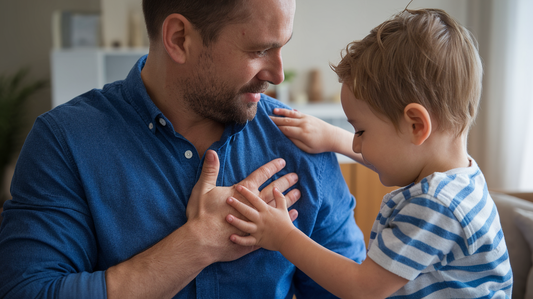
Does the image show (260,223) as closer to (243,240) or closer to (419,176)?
(243,240)

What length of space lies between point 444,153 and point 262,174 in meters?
0.46

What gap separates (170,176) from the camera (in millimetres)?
1130

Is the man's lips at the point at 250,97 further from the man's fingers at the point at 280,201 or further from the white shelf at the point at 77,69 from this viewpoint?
the white shelf at the point at 77,69

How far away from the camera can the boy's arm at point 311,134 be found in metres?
1.24

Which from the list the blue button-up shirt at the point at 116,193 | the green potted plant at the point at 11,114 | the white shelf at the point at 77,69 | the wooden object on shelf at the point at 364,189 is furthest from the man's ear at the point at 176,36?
the green potted plant at the point at 11,114

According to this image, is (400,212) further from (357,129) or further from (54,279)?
(54,279)

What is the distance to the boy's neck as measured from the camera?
98cm

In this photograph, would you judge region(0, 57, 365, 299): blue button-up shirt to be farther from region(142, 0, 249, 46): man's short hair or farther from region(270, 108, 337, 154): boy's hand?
region(142, 0, 249, 46): man's short hair

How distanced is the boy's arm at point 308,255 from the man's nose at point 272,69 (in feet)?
1.05

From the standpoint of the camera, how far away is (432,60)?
92 cm

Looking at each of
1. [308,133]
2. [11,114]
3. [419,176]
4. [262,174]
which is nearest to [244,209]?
[262,174]

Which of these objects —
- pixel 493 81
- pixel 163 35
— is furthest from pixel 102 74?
pixel 493 81

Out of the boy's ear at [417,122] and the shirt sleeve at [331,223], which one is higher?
the boy's ear at [417,122]

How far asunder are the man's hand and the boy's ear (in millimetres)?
395
